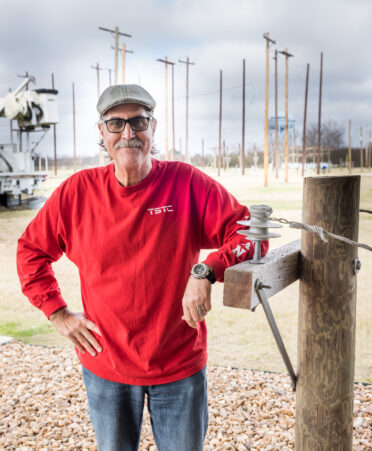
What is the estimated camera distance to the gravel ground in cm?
217

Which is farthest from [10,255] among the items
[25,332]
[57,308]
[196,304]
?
[196,304]

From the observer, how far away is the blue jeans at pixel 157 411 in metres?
1.36

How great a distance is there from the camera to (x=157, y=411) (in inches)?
54.2

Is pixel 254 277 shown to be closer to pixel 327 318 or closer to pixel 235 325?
pixel 327 318

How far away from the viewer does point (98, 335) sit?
A: 141cm

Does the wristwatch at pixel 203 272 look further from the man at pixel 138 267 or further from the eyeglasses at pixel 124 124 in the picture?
the eyeglasses at pixel 124 124

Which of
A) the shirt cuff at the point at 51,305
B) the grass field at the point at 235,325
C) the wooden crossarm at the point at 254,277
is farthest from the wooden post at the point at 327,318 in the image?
the grass field at the point at 235,325

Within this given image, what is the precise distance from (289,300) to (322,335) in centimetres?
392

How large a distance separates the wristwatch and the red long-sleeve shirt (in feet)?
0.47

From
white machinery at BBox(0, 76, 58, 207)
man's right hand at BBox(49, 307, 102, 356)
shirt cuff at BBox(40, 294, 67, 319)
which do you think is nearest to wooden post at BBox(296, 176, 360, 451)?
man's right hand at BBox(49, 307, 102, 356)

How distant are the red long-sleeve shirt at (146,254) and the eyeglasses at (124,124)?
4.7 inches

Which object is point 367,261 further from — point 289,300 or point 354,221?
point 354,221

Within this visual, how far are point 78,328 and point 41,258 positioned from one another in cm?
26

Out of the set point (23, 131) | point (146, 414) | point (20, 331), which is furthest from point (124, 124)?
point (23, 131)
